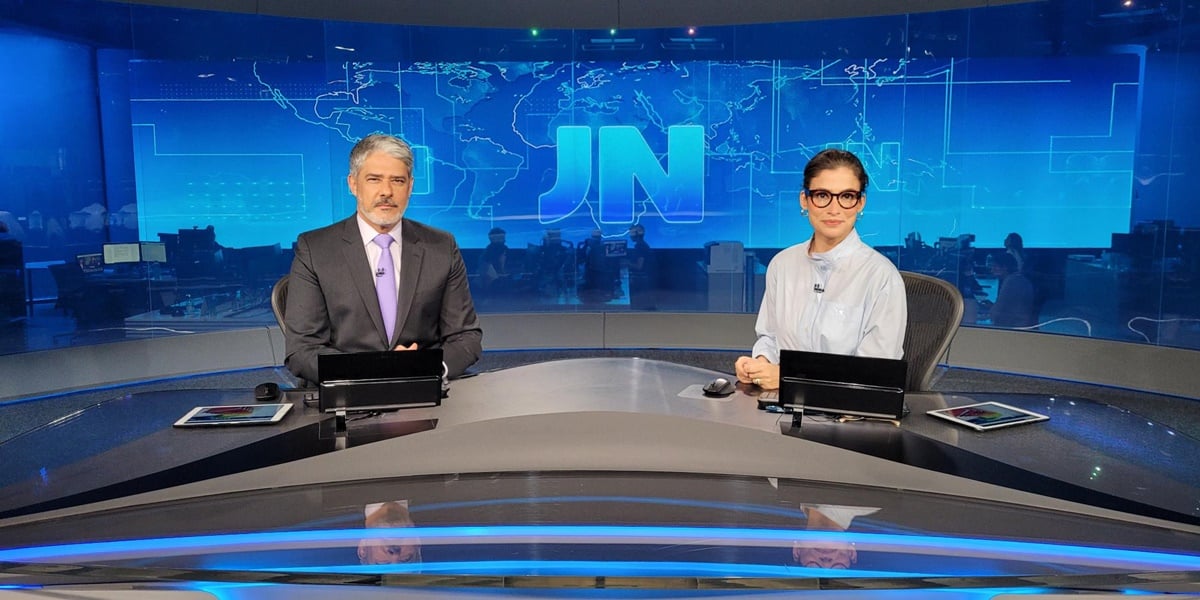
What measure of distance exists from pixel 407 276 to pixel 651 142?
442 cm

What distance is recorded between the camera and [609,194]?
22.4 feet

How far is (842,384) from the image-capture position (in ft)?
5.70

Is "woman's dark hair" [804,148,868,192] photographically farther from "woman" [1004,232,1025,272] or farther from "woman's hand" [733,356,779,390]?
"woman" [1004,232,1025,272]

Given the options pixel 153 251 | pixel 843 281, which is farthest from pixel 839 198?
pixel 153 251

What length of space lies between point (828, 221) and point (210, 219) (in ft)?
17.0

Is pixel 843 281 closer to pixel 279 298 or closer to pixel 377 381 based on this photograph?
pixel 377 381

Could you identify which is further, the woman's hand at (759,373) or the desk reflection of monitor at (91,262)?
the desk reflection of monitor at (91,262)

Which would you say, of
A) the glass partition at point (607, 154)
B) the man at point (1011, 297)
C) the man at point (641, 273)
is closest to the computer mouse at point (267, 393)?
the glass partition at point (607, 154)

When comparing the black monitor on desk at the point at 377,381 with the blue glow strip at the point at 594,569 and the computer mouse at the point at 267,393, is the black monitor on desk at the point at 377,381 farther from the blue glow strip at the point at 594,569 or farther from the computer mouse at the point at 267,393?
the blue glow strip at the point at 594,569

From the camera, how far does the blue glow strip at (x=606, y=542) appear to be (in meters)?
1.30

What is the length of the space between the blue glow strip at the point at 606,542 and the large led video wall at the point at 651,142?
17.1 ft

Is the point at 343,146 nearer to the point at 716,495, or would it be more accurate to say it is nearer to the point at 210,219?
the point at 210,219

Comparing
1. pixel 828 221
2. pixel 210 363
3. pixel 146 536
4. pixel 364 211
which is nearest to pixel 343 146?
pixel 210 363

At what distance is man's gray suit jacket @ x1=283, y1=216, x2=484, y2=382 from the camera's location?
257cm
